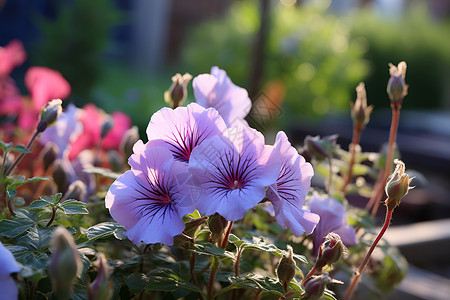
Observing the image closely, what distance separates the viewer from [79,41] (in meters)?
4.58

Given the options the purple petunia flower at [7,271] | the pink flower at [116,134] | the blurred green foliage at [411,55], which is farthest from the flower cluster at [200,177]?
the blurred green foliage at [411,55]

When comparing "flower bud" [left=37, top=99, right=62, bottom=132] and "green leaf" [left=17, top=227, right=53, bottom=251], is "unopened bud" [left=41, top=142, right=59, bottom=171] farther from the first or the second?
"green leaf" [left=17, top=227, right=53, bottom=251]

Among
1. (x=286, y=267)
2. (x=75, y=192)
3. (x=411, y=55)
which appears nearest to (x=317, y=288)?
(x=286, y=267)

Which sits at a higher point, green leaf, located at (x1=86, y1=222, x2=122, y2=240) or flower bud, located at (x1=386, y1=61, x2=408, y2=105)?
flower bud, located at (x1=386, y1=61, x2=408, y2=105)

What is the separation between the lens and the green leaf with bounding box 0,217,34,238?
0.56 metres

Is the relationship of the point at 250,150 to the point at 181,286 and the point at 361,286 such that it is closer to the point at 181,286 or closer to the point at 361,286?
the point at 181,286

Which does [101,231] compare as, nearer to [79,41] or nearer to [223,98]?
[223,98]

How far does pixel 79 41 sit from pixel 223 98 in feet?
13.4

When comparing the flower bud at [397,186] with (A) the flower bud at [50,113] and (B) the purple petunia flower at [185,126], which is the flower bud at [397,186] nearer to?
(B) the purple petunia flower at [185,126]

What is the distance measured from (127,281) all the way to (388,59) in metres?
11.0

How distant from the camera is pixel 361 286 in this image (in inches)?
44.4

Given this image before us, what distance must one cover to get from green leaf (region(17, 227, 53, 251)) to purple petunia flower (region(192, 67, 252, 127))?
0.80ft

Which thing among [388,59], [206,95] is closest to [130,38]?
[388,59]

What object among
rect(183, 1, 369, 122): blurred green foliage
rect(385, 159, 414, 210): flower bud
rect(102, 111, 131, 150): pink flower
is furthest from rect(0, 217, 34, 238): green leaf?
rect(183, 1, 369, 122): blurred green foliage
